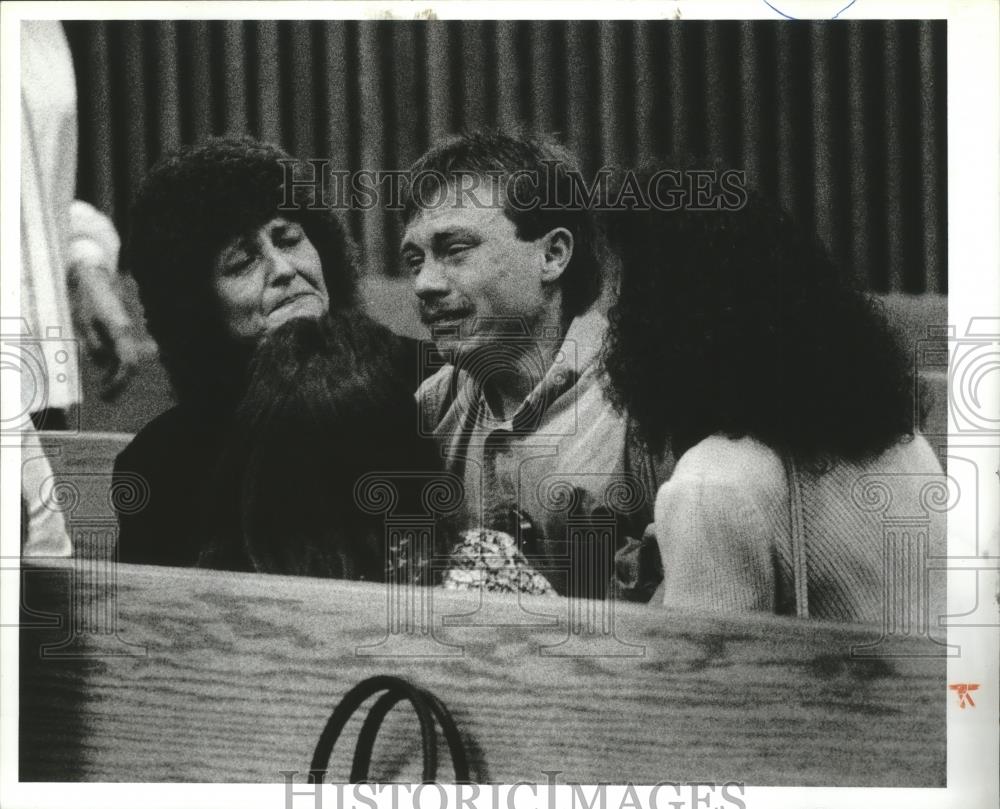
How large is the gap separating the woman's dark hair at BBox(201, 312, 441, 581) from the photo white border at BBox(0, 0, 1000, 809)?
0.59m

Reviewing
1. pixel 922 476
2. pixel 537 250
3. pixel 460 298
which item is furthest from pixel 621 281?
pixel 922 476

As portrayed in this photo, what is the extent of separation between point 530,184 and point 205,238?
88cm

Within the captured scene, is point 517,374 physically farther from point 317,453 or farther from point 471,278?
point 317,453

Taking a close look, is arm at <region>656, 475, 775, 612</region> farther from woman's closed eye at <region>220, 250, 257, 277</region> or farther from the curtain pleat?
woman's closed eye at <region>220, 250, 257, 277</region>

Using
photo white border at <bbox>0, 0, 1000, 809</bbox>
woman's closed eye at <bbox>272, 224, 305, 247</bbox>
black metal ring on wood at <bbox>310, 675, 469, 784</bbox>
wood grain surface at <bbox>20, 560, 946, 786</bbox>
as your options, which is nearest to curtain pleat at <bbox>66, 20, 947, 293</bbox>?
photo white border at <bbox>0, 0, 1000, 809</bbox>

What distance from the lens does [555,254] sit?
2.89 meters

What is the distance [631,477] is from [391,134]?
1107 millimetres

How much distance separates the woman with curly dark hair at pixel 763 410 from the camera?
9.27ft

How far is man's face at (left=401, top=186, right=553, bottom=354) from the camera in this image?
2891 mm

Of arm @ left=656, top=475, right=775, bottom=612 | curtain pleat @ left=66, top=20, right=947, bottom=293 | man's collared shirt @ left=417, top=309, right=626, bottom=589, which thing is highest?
curtain pleat @ left=66, top=20, right=947, bottom=293

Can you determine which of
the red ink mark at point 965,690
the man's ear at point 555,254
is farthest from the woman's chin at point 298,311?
the red ink mark at point 965,690

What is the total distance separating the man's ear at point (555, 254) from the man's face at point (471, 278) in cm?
1

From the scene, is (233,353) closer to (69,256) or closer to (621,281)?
(69,256)

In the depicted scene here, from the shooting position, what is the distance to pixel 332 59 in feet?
9.53
